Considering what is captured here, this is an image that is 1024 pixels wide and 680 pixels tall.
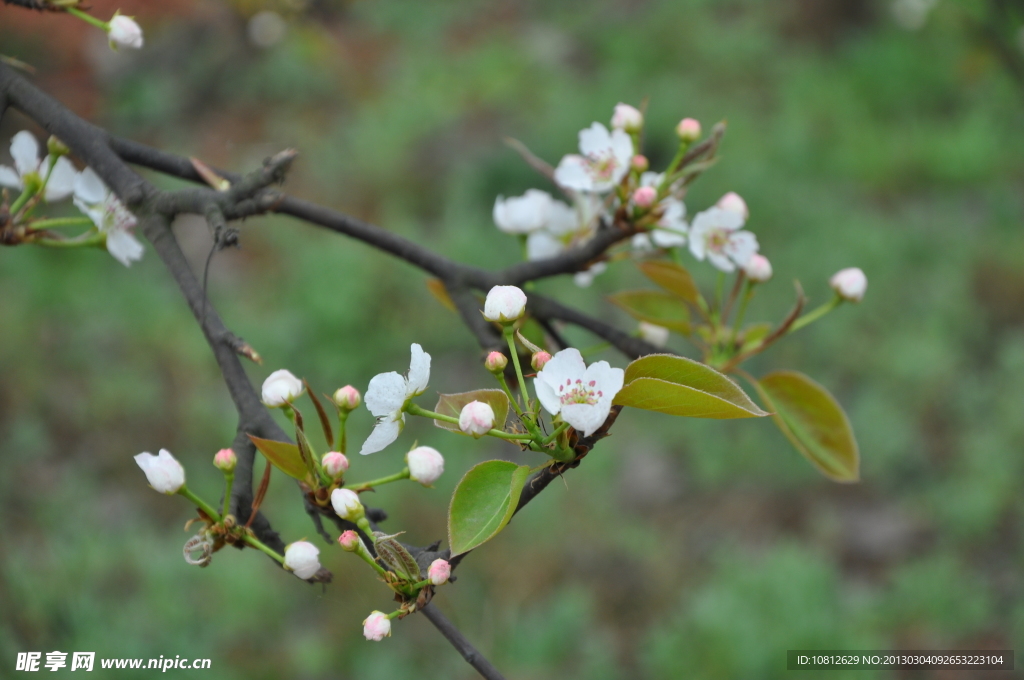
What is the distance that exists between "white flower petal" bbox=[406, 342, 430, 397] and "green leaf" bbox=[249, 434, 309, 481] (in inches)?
4.0

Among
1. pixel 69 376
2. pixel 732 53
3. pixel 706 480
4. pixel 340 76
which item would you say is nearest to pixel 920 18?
pixel 732 53

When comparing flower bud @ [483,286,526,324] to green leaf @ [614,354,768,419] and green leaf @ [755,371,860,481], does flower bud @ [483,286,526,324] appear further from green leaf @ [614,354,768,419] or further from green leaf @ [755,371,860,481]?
green leaf @ [755,371,860,481]

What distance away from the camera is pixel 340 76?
467 cm

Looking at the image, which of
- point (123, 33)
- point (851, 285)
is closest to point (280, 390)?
Answer: point (123, 33)

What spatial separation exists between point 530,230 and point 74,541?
1.90 m

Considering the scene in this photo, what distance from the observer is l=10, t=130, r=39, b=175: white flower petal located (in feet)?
2.78

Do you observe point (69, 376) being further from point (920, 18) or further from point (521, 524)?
point (920, 18)

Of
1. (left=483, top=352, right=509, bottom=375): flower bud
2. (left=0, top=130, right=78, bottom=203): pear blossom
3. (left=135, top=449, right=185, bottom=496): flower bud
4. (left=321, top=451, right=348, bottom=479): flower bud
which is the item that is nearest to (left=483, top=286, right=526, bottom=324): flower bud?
(left=483, top=352, right=509, bottom=375): flower bud

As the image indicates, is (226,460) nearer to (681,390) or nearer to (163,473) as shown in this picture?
(163,473)

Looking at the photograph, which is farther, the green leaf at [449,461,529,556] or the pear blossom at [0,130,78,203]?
the pear blossom at [0,130,78,203]

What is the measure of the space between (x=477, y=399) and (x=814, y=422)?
46cm

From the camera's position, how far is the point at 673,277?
937mm

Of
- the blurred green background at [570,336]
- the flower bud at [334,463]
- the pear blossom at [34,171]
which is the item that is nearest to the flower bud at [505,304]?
the flower bud at [334,463]

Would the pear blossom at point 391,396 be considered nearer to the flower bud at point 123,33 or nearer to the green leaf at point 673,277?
the green leaf at point 673,277
